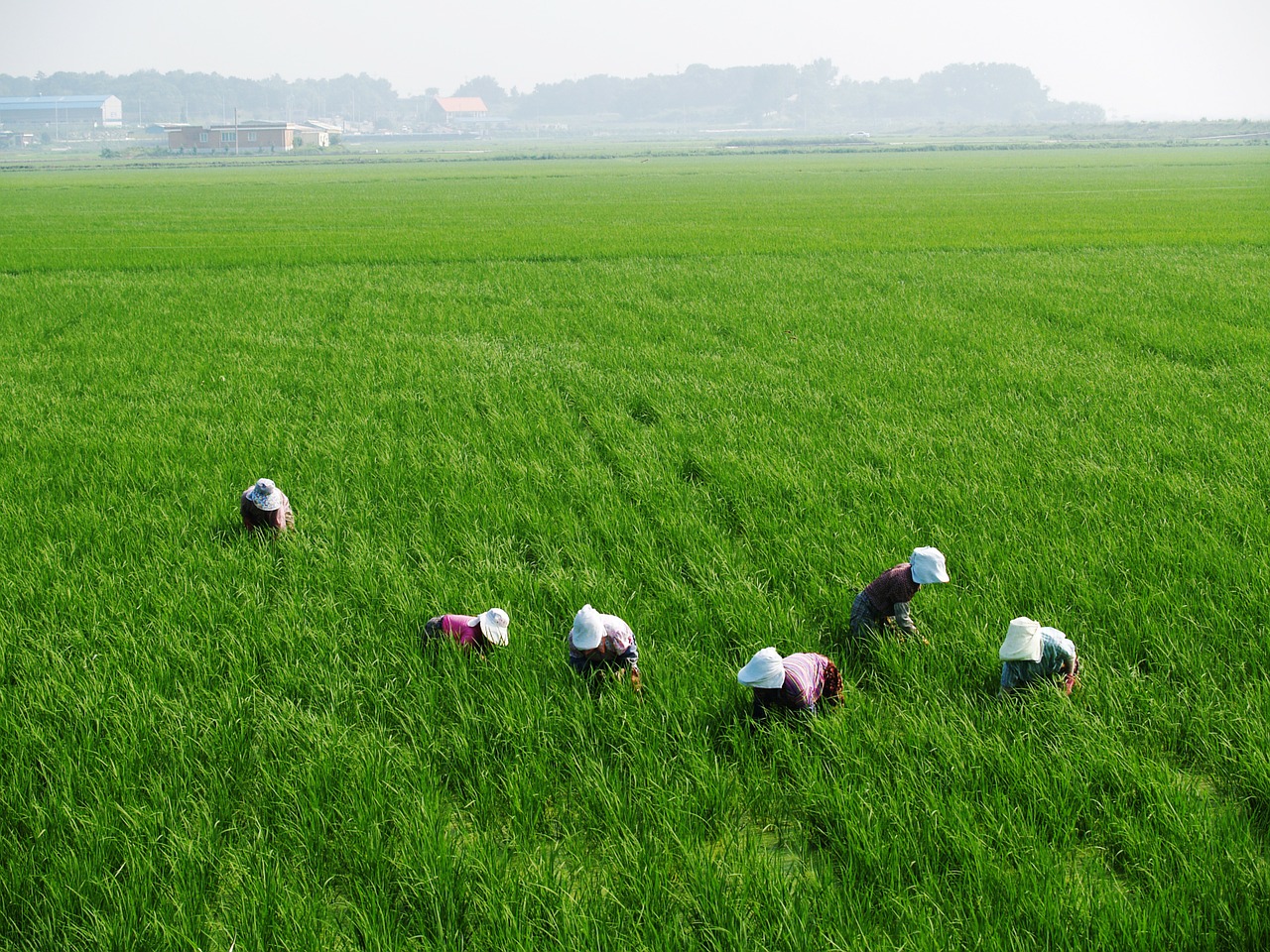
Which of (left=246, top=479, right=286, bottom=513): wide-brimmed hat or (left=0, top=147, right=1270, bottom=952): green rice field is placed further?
(left=246, top=479, right=286, bottom=513): wide-brimmed hat

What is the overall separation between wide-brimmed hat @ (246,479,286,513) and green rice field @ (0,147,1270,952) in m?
0.15

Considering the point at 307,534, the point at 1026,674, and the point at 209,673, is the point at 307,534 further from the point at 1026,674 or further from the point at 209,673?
the point at 1026,674

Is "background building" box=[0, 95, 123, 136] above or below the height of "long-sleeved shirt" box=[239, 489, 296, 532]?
above

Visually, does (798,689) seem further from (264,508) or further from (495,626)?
(264,508)

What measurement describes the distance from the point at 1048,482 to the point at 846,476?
86cm

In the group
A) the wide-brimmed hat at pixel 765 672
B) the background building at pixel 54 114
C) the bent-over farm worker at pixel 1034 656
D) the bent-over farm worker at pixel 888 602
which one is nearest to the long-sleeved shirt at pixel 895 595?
the bent-over farm worker at pixel 888 602

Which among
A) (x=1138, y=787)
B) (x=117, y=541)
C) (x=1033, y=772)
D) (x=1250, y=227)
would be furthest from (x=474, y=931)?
(x=1250, y=227)

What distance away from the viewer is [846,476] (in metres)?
4.24

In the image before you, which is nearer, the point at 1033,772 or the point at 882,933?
the point at 882,933

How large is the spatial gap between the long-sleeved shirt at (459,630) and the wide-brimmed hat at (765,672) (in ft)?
2.78

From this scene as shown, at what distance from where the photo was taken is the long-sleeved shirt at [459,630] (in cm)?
271

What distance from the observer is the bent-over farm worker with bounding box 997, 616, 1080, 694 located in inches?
89.3

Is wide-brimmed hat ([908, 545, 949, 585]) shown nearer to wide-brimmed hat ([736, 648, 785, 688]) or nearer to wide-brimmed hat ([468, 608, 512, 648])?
wide-brimmed hat ([736, 648, 785, 688])

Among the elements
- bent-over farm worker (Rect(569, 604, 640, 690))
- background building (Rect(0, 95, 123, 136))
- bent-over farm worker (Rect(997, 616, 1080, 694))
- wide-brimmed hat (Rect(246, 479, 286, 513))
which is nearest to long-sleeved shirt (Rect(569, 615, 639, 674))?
bent-over farm worker (Rect(569, 604, 640, 690))
